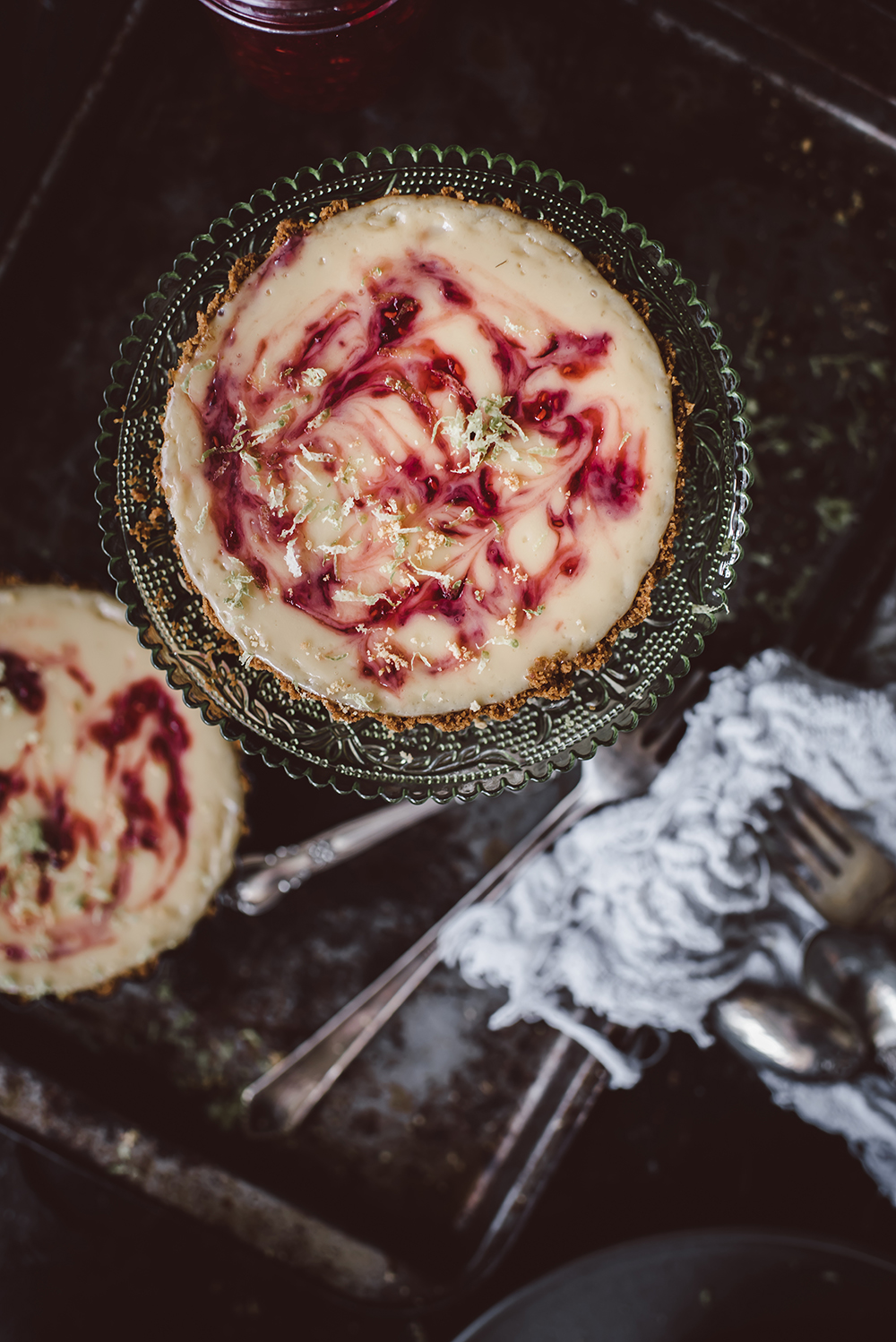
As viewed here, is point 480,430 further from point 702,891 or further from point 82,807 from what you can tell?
point 82,807

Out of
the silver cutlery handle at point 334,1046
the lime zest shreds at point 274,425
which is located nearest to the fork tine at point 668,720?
the silver cutlery handle at point 334,1046

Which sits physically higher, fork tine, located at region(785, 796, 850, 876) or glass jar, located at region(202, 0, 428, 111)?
glass jar, located at region(202, 0, 428, 111)

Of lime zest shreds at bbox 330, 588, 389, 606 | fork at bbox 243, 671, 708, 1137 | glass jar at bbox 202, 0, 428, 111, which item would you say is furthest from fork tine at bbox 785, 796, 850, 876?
glass jar at bbox 202, 0, 428, 111

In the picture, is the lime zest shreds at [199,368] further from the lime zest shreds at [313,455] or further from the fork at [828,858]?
the fork at [828,858]

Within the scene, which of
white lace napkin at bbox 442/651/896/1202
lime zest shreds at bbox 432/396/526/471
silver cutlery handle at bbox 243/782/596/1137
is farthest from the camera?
silver cutlery handle at bbox 243/782/596/1137

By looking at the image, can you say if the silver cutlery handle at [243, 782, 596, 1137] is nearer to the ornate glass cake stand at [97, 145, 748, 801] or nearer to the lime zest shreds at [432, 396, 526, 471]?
the ornate glass cake stand at [97, 145, 748, 801]

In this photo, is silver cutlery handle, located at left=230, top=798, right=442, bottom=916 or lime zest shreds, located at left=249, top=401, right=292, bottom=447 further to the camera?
silver cutlery handle, located at left=230, top=798, right=442, bottom=916

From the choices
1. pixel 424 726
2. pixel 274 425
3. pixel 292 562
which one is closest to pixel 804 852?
pixel 424 726
